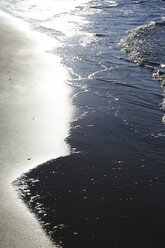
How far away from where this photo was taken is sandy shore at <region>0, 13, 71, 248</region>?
327 centimetres

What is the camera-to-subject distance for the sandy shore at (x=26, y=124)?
3.27 m

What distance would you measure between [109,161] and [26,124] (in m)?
1.60

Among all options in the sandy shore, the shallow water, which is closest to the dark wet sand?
the shallow water

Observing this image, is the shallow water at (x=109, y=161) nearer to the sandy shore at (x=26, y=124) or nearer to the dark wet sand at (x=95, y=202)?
the dark wet sand at (x=95, y=202)

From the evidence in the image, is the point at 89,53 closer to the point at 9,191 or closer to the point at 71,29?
the point at 71,29

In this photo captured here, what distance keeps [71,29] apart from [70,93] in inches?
297

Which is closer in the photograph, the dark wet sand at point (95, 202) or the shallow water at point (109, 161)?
the dark wet sand at point (95, 202)

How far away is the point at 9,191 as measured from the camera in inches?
148

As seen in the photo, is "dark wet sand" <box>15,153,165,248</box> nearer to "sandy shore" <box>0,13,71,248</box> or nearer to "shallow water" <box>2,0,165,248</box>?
"shallow water" <box>2,0,165,248</box>

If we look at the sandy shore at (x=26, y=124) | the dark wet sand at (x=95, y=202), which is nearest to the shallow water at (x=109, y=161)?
the dark wet sand at (x=95, y=202)

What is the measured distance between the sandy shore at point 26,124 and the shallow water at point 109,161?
157 mm

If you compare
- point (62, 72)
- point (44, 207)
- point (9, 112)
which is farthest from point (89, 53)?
point (44, 207)

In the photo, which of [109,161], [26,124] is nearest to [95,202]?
[109,161]

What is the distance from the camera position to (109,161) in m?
4.46
